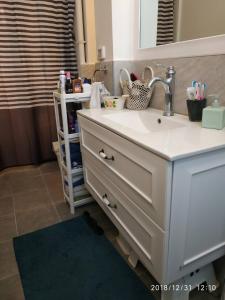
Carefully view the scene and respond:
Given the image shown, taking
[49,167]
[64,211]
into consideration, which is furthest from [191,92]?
[49,167]

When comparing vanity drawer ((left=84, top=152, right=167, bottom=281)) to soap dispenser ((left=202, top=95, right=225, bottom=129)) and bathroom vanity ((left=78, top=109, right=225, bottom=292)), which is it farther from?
soap dispenser ((left=202, top=95, right=225, bottom=129))

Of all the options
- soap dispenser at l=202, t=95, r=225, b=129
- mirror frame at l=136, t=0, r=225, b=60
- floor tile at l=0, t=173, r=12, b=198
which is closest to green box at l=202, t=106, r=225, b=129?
soap dispenser at l=202, t=95, r=225, b=129

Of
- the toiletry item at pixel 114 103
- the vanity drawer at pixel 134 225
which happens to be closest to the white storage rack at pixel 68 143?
the toiletry item at pixel 114 103

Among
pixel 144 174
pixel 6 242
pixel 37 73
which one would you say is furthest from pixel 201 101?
pixel 37 73

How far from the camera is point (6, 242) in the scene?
58.6 inches

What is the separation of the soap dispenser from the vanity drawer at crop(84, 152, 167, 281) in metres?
0.47

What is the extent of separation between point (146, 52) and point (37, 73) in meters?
1.35

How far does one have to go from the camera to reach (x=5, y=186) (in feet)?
7.21

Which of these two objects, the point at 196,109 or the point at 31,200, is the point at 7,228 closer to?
the point at 31,200

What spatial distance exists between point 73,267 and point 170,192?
2.83 ft

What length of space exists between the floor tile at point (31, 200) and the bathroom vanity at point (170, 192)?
100 centimetres

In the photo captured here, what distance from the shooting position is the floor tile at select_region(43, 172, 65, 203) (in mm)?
1983

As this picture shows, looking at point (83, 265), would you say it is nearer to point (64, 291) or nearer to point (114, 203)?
point (64, 291)

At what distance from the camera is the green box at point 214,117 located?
91 centimetres
